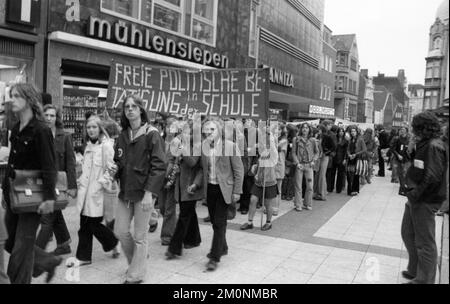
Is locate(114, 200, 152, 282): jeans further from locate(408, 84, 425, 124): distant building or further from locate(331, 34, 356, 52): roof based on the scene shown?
locate(408, 84, 425, 124): distant building

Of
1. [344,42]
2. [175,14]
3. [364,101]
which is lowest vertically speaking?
[175,14]

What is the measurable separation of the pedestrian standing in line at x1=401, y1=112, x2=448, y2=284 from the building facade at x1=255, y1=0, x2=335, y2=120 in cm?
1636

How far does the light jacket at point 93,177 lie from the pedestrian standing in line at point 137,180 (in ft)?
2.11

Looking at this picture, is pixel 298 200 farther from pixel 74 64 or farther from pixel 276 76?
pixel 276 76

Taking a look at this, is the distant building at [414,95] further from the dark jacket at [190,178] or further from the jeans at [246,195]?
the dark jacket at [190,178]

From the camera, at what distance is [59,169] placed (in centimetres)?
538

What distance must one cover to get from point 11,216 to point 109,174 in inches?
46.9

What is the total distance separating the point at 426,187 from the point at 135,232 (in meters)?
3.07

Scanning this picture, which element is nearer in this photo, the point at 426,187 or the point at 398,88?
the point at 426,187

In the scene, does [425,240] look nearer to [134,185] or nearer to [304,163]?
[134,185]

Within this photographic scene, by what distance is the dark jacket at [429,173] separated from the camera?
14.6ft

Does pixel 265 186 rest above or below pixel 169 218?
above

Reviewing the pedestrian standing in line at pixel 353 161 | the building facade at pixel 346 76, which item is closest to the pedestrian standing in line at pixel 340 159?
the pedestrian standing in line at pixel 353 161

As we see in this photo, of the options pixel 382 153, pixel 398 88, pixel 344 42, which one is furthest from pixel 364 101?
pixel 382 153
